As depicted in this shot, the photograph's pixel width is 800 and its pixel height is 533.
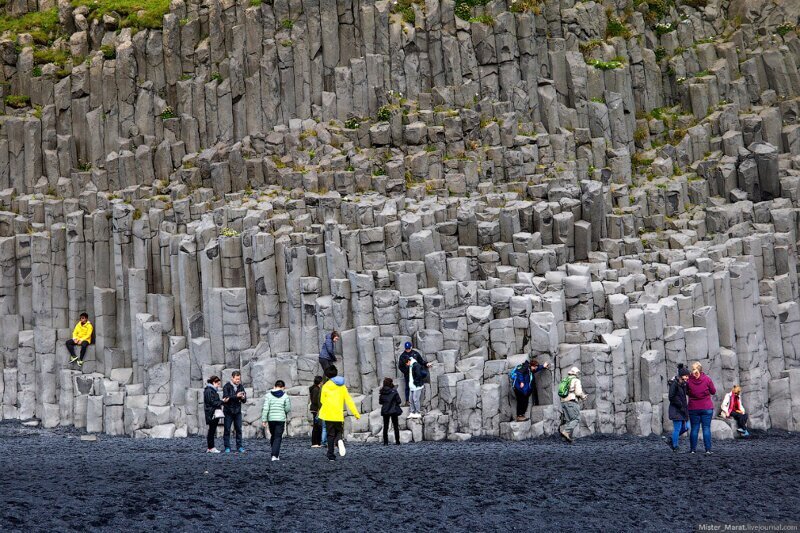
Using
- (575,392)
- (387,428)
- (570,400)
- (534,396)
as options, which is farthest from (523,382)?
(387,428)

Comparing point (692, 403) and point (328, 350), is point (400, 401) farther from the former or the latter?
point (692, 403)

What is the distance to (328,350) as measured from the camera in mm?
38594

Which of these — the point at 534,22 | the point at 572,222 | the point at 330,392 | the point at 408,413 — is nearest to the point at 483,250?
the point at 572,222

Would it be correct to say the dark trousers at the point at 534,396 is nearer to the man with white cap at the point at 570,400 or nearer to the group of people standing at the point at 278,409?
the man with white cap at the point at 570,400

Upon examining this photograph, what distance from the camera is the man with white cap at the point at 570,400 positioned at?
34.8 meters

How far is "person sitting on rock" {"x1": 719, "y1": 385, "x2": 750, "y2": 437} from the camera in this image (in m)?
38.3

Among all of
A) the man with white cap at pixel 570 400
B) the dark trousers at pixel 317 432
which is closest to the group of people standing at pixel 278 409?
the dark trousers at pixel 317 432

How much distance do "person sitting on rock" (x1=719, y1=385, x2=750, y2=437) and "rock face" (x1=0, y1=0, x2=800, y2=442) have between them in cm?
184

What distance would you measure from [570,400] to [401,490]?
1034 centimetres

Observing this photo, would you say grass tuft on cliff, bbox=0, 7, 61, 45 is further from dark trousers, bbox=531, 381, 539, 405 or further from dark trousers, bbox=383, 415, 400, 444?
dark trousers, bbox=531, 381, 539, 405

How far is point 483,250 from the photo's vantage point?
41.6 meters

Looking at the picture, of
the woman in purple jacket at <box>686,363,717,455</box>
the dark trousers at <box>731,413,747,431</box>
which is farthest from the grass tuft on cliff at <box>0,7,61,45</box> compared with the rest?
the woman in purple jacket at <box>686,363,717,455</box>

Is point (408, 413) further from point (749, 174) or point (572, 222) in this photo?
point (749, 174)

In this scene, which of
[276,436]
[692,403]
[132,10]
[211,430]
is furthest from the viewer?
[132,10]
